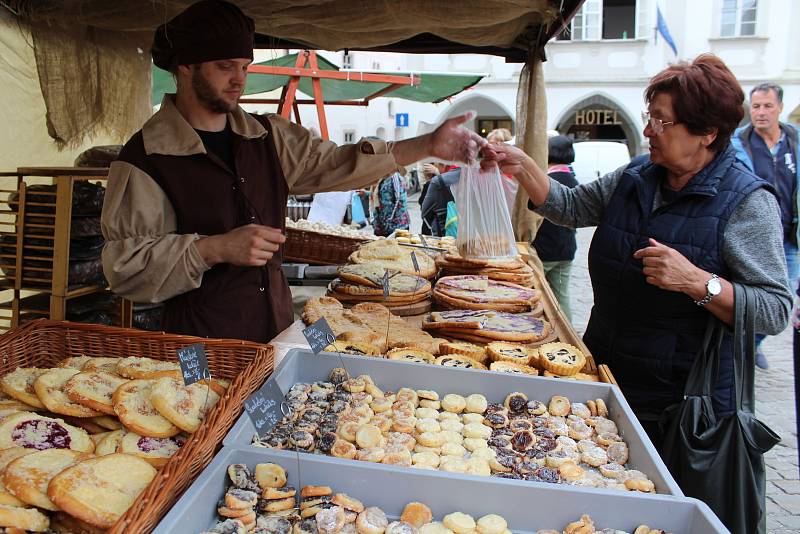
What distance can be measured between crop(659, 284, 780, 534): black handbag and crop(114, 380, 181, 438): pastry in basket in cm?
152

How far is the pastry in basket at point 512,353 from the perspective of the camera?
7.23 feet

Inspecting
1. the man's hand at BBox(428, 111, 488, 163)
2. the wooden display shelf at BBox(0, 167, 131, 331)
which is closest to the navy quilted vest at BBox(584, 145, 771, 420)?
the man's hand at BBox(428, 111, 488, 163)

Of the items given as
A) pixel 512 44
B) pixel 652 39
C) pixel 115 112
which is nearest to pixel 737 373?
Answer: pixel 512 44

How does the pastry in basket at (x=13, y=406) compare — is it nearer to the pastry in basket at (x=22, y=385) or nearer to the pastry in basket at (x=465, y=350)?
the pastry in basket at (x=22, y=385)

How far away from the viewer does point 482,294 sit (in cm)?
296

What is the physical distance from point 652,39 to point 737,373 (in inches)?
830

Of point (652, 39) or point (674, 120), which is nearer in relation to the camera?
point (674, 120)

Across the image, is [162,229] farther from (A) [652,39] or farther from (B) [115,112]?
(A) [652,39]

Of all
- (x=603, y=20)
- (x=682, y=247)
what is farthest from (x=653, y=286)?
(x=603, y=20)

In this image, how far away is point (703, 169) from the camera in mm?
2035

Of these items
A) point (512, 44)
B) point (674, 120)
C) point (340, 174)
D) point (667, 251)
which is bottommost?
point (667, 251)

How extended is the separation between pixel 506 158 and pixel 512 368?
0.97 m

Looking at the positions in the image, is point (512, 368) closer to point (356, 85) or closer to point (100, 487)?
point (100, 487)

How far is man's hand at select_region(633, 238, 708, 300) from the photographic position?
1874 mm
